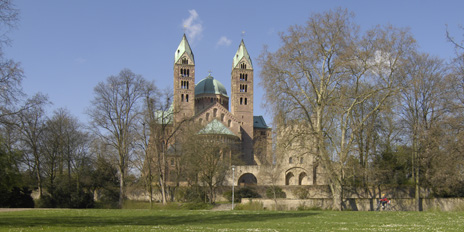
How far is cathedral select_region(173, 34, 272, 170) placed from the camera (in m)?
73.3

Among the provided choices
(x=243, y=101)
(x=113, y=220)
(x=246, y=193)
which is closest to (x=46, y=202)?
(x=246, y=193)

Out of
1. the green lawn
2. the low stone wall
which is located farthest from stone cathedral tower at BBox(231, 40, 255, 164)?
the green lawn

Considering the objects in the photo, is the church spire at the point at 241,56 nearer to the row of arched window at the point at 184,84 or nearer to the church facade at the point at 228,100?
the church facade at the point at 228,100

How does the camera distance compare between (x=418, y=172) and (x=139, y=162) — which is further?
(x=139, y=162)

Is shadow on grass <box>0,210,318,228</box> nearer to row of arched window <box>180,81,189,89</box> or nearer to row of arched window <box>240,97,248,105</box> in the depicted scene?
row of arched window <box>180,81,189,89</box>

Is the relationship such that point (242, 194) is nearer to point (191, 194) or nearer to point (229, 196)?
point (229, 196)

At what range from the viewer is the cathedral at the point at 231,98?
241 ft

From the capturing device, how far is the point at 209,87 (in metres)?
84.3

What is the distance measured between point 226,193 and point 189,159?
9217mm

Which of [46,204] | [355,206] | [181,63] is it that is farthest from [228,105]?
[355,206]

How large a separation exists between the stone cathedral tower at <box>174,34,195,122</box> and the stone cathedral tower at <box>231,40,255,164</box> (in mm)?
7392

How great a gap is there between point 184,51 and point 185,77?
481 cm

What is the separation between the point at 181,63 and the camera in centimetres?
7794

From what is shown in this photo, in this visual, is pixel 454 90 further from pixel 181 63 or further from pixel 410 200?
pixel 181 63
